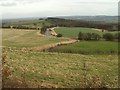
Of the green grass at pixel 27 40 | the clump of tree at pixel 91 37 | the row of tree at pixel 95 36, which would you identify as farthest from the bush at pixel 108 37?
the green grass at pixel 27 40

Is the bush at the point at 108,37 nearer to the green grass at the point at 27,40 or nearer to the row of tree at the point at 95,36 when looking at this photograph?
the row of tree at the point at 95,36

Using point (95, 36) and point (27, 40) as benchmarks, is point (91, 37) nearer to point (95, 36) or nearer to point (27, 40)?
point (95, 36)

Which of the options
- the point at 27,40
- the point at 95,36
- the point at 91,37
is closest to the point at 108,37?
the point at 95,36

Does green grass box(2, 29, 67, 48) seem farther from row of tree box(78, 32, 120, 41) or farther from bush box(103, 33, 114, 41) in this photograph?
bush box(103, 33, 114, 41)

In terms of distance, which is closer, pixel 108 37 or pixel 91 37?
pixel 108 37

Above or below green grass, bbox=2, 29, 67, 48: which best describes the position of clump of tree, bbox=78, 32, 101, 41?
above

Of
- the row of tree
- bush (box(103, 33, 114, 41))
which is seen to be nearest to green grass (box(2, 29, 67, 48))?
the row of tree

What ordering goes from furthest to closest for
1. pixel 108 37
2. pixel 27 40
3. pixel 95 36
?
1. pixel 95 36
2. pixel 27 40
3. pixel 108 37

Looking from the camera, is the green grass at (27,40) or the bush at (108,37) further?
the bush at (108,37)

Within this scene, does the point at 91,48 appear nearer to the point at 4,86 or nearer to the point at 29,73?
the point at 29,73

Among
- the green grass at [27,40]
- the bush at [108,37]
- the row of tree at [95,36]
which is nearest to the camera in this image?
the green grass at [27,40]

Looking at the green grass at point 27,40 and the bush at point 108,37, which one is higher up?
the bush at point 108,37
